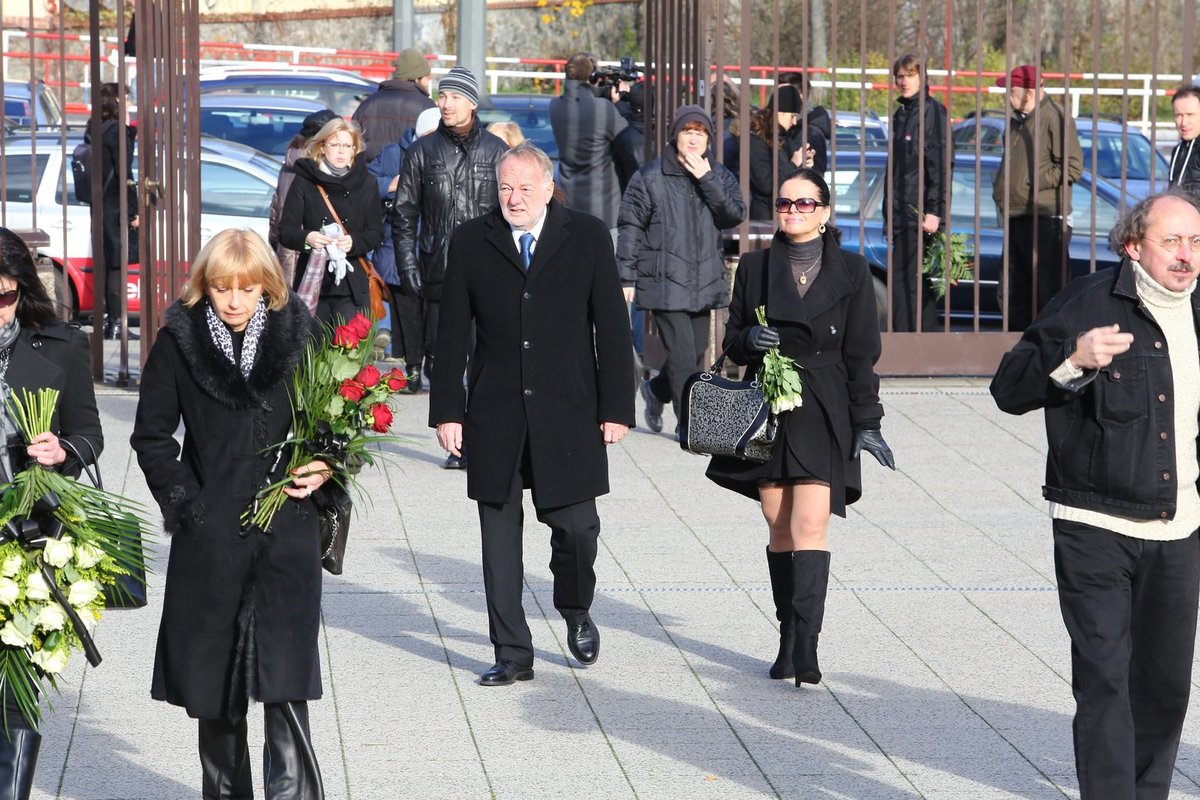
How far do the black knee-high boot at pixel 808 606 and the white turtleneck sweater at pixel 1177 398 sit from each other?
5.51 feet

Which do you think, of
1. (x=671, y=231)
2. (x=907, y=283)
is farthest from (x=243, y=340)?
(x=907, y=283)

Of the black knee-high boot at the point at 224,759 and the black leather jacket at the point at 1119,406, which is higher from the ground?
the black leather jacket at the point at 1119,406

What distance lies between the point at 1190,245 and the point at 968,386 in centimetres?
765

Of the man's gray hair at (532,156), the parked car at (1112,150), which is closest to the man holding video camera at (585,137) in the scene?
the parked car at (1112,150)

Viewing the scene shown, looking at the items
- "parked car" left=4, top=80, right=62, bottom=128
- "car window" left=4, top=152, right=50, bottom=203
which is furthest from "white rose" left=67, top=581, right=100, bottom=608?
"parked car" left=4, top=80, right=62, bottom=128

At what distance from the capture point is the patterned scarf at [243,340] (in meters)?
4.50

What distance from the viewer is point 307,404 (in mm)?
4488

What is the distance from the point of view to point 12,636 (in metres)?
4.11

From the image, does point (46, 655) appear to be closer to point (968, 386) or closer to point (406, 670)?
point (406, 670)

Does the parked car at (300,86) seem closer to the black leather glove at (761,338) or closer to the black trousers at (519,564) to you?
the black trousers at (519,564)

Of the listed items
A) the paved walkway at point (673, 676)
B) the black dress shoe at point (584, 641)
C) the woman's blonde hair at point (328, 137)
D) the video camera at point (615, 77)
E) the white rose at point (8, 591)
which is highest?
the video camera at point (615, 77)

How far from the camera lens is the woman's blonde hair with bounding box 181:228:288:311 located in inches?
176

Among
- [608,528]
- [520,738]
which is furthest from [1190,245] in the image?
[608,528]

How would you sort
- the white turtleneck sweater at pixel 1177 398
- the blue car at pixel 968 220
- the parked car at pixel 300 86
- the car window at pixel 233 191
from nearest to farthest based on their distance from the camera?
the white turtleneck sweater at pixel 1177 398 < the blue car at pixel 968 220 < the car window at pixel 233 191 < the parked car at pixel 300 86
